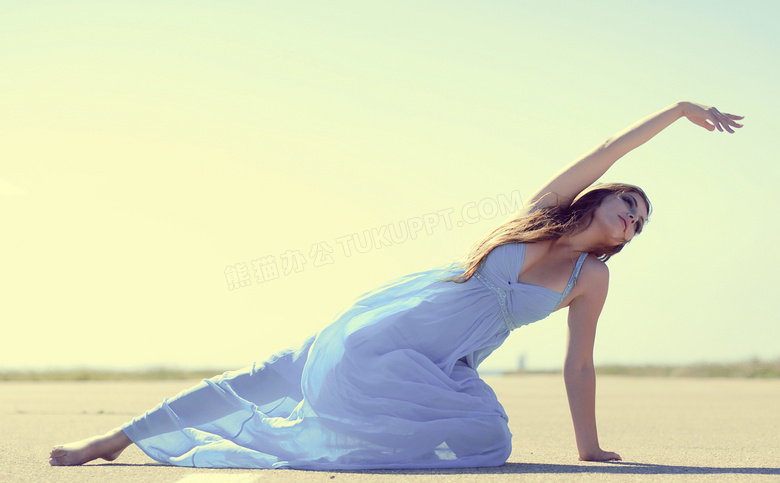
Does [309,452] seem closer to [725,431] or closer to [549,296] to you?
[549,296]

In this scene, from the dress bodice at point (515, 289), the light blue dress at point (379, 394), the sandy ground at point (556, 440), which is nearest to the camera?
the sandy ground at point (556, 440)

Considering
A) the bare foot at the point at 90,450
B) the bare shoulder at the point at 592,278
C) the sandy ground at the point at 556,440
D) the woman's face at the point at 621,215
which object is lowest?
the sandy ground at the point at 556,440

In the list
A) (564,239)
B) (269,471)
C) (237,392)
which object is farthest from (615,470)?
(237,392)

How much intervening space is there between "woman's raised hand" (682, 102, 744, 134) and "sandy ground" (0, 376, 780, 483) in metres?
1.70

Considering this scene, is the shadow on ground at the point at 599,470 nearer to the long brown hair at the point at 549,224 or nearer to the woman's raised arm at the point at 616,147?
the long brown hair at the point at 549,224

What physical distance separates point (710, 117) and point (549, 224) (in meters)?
0.99

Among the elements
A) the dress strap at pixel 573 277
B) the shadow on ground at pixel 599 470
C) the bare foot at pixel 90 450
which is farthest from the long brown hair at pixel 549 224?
the bare foot at pixel 90 450

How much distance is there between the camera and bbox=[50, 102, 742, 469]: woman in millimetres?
3930

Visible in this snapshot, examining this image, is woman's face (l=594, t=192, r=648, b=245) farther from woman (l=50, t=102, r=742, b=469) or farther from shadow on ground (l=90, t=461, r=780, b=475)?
shadow on ground (l=90, t=461, r=780, b=475)

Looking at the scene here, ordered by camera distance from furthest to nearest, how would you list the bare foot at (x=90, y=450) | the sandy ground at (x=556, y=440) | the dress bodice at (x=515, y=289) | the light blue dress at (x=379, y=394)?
1. the dress bodice at (x=515, y=289)
2. the bare foot at (x=90, y=450)
3. the light blue dress at (x=379, y=394)
4. the sandy ground at (x=556, y=440)

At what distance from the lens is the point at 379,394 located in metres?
3.97

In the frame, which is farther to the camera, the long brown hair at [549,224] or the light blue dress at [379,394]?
the long brown hair at [549,224]

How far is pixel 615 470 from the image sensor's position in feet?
12.1

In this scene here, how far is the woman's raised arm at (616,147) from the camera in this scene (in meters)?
4.20
